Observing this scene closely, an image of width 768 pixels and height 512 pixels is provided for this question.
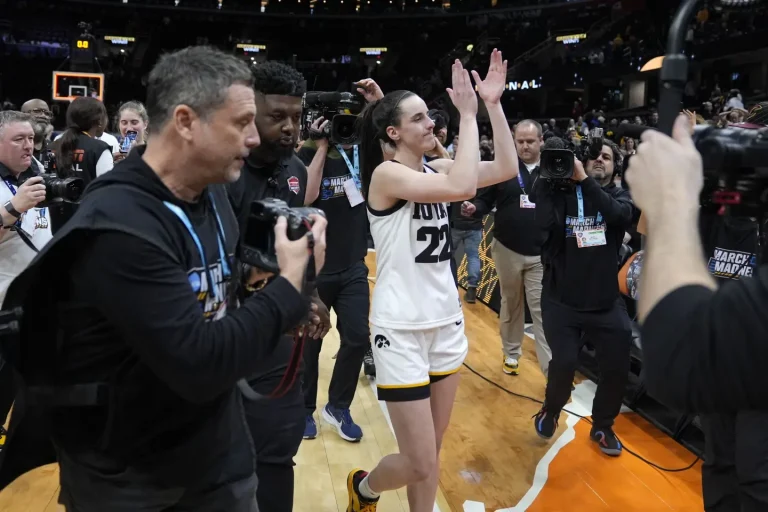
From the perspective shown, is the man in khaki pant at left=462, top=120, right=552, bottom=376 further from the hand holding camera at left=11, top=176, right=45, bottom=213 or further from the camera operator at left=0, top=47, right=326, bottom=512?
the camera operator at left=0, top=47, right=326, bottom=512

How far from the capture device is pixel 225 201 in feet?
6.19

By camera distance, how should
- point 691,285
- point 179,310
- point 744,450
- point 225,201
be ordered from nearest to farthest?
point 691,285 < point 179,310 < point 225,201 < point 744,450

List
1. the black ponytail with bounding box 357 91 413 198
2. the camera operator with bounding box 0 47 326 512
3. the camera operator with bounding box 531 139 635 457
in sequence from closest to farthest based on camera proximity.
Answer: the camera operator with bounding box 0 47 326 512, the black ponytail with bounding box 357 91 413 198, the camera operator with bounding box 531 139 635 457

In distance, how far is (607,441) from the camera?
4.03 metres

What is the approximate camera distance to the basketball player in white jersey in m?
2.58

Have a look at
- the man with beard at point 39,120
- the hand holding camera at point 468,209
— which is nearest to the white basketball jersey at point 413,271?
the hand holding camera at point 468,209

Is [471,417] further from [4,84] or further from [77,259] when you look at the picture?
[4,84]

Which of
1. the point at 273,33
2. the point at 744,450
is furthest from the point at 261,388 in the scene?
the point at 273,33

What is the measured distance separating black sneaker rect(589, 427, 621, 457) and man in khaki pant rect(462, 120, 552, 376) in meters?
1.27

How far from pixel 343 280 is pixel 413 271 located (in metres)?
1.48

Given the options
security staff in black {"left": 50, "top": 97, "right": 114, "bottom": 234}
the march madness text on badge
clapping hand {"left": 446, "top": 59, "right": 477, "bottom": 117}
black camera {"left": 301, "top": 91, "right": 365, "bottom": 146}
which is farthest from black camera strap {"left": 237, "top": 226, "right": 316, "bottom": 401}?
security staff in black {"left": 50, "top": 97, "right": 114, "bottom": 234}

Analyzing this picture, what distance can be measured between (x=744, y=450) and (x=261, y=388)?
171 cm

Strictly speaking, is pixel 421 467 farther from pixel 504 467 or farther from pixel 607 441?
pixel 607 441

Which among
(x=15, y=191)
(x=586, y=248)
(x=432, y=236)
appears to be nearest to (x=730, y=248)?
(x=586, y=248)
